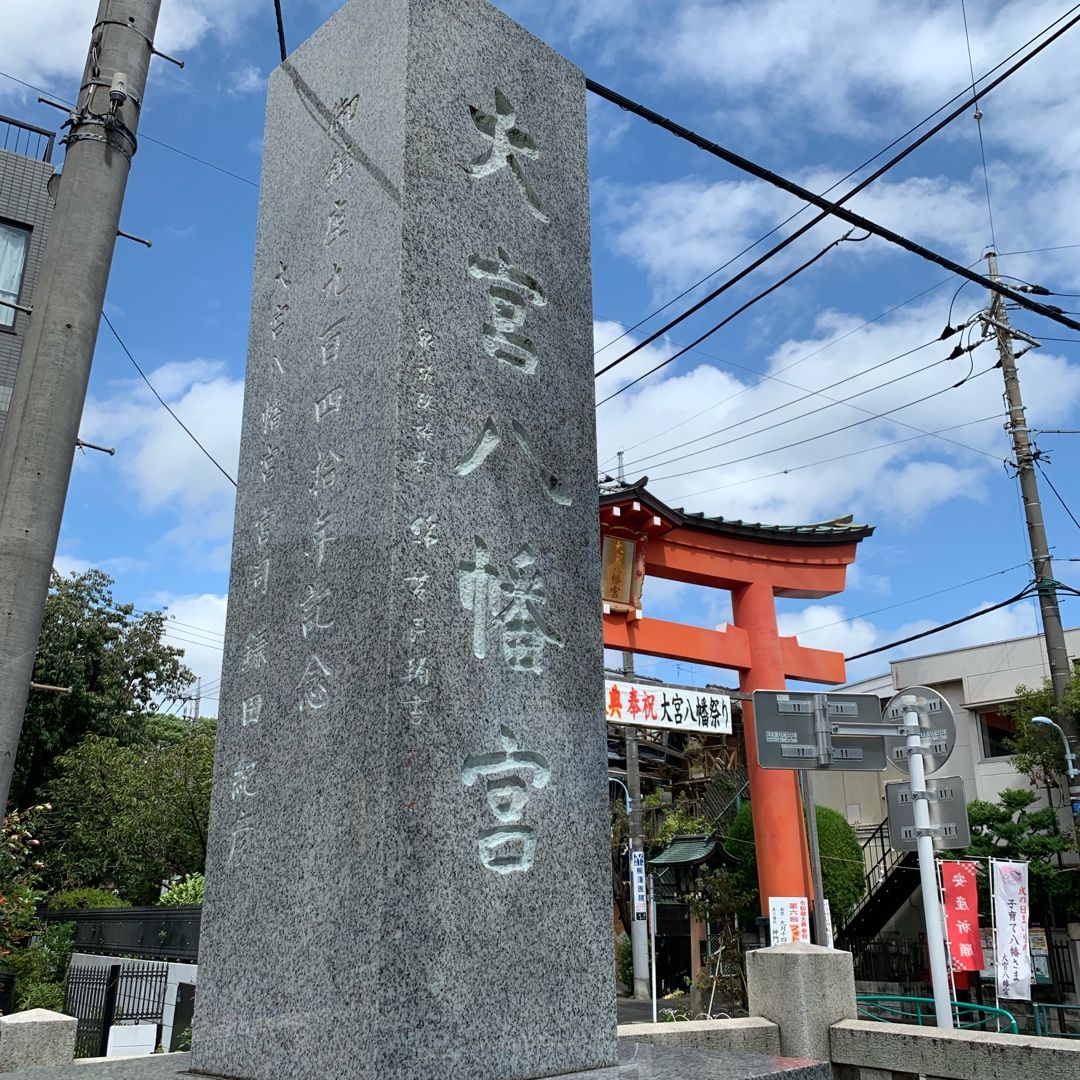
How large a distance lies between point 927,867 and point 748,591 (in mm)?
7932

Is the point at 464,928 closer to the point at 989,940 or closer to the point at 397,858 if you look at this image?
Answer: the point at 397,858

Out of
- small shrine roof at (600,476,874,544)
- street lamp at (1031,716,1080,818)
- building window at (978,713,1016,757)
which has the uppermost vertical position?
small shrine roof at (600,476,874,544)

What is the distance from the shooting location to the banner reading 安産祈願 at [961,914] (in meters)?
11.8

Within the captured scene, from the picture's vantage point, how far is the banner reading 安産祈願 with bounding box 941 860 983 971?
464 inches

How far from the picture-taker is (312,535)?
3104 mm

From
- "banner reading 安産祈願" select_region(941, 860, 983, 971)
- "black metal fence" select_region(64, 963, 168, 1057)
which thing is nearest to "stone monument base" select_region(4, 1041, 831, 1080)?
"black metal fence" select_region(64, 963, 168, 1057)

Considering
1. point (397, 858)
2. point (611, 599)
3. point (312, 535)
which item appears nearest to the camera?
point (397, 858)

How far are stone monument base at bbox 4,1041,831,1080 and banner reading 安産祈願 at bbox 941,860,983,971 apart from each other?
10171 mm

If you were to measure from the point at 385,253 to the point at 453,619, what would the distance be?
1.20 m

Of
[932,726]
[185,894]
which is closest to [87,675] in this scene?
[185,894]

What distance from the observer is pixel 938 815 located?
6.43 meters

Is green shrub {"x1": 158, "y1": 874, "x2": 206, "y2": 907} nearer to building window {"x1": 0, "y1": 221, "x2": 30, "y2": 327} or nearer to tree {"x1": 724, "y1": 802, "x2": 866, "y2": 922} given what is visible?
tree {"x1": 724, "y1": 802, "x2": 866, "y2": 922}

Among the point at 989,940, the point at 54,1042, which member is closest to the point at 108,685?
the point at 989,940

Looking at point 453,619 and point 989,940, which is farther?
point 989,940
